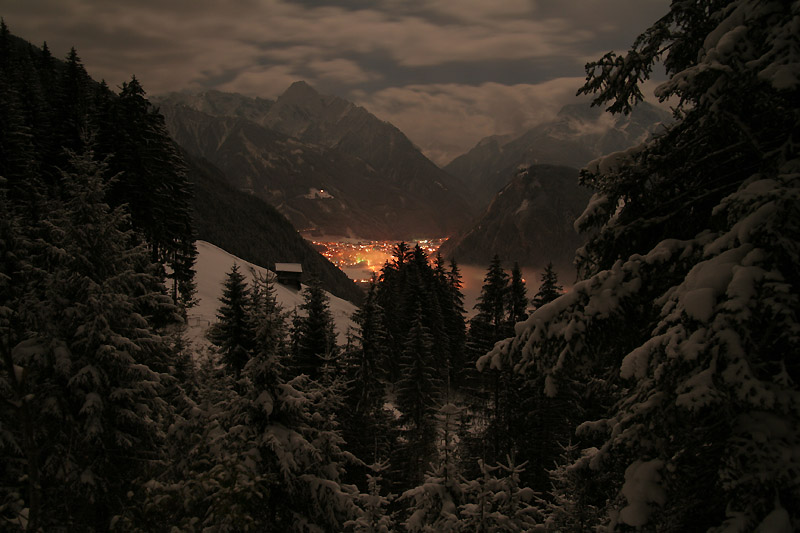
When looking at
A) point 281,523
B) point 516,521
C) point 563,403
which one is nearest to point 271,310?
point 281,523

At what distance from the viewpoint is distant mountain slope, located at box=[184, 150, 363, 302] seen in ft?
340

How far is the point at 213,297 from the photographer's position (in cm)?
4722

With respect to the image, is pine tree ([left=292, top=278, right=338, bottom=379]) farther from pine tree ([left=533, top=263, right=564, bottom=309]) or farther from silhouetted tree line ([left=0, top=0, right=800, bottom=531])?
pine tree ([left=533, top=263, right=564, bottom=309])

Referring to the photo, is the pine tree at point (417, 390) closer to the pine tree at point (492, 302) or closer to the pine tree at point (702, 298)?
the pine tree at point (492, 302)

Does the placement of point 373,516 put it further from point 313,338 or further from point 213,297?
point 213,297

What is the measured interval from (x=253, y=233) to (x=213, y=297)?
77.0 m

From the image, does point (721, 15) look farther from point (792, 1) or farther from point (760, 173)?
point (760, 173)

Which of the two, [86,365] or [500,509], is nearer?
[500,509]

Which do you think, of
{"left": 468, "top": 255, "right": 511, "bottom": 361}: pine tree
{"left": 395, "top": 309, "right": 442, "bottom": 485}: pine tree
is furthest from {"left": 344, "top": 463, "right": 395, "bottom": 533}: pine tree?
{"left": 468, "top": 255, "right": 511, "bottom": 361}: pine tree

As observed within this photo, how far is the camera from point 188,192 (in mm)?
39844

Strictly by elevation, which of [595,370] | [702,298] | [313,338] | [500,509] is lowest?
[313,338]

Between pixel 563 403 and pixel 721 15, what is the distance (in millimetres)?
25940

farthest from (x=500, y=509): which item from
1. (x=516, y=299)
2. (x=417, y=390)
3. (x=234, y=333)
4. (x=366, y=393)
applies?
Answer: (x=516, y=299)

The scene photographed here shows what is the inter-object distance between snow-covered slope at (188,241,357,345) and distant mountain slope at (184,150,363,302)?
32.2 m
